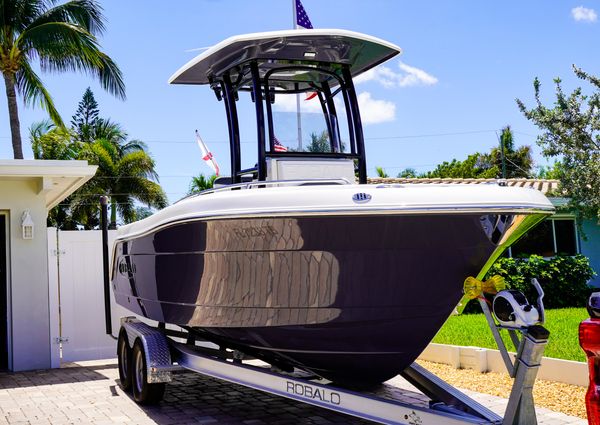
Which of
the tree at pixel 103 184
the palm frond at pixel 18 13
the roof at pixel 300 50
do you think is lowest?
the roof at pixel 300 50

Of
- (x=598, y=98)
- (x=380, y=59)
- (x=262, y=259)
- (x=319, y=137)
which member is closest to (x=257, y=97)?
(x=319, y=137)

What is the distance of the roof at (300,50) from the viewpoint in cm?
552

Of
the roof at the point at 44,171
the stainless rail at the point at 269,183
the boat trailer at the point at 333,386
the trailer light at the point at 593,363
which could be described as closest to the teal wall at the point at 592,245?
the boat trailer at the point at 333,386

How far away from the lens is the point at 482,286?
4082 mm

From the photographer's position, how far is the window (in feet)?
58.5

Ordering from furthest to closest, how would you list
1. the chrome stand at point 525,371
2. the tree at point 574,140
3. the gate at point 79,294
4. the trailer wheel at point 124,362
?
the tree at point 574,140 < the gate at point 79,294 < the trailer wheel at point 124,362 < the chrome stand at point 525,371

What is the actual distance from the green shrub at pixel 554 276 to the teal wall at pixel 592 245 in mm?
3035

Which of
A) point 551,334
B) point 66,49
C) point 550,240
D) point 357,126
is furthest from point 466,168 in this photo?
point 357,126

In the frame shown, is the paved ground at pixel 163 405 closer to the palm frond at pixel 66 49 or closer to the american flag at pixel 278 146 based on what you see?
the american flag at pixel 278 146

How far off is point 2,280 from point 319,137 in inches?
206

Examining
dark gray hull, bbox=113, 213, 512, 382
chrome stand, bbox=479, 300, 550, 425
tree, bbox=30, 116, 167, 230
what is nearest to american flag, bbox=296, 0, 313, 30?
dark gray hull, bbox=113, 213, 512, 382

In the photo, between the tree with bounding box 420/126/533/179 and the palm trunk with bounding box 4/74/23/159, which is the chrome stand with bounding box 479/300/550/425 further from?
the tree with bounding box 420/126/533/179

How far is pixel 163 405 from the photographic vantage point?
6562mm

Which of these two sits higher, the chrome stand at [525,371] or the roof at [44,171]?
the roof at [44,171]
